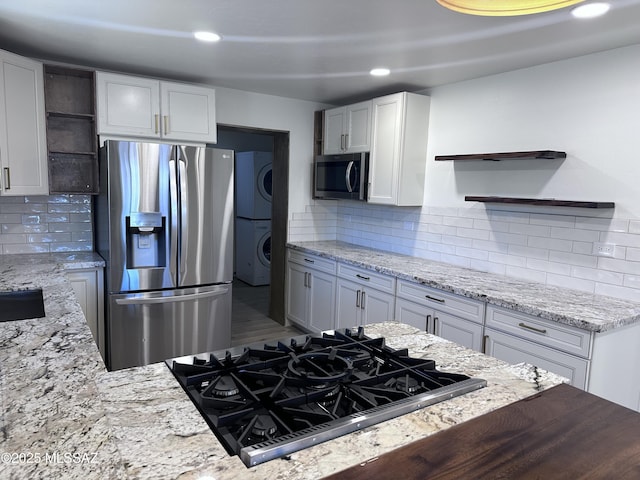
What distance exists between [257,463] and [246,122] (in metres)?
3.63

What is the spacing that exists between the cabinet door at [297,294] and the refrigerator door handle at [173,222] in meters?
1.39

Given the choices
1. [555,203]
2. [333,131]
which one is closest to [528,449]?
[555,203]

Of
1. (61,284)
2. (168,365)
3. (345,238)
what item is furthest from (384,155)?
(168,365)

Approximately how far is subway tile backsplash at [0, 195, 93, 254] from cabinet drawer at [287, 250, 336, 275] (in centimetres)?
180

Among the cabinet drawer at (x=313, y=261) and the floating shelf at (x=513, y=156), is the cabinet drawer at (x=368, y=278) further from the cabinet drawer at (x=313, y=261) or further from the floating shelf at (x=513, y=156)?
the floating shelf at (x=513, y=156)

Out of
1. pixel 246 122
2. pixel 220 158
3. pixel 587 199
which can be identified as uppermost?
pixel 246 122

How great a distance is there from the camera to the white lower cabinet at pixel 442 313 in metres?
2.61

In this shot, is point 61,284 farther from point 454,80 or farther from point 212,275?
point 454,80

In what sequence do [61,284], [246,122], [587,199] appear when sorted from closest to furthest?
1. [61,284]
2. [587,199]
3. [246,122]

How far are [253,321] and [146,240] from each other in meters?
1.93

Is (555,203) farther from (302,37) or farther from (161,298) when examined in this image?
(161,298)

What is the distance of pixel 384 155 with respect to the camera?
371 cm

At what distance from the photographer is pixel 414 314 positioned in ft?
9.95

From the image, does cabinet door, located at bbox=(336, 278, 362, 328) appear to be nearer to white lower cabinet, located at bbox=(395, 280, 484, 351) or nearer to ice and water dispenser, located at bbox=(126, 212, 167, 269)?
white lower cabinet, located at bbox=(395, 280, 484, 351)
